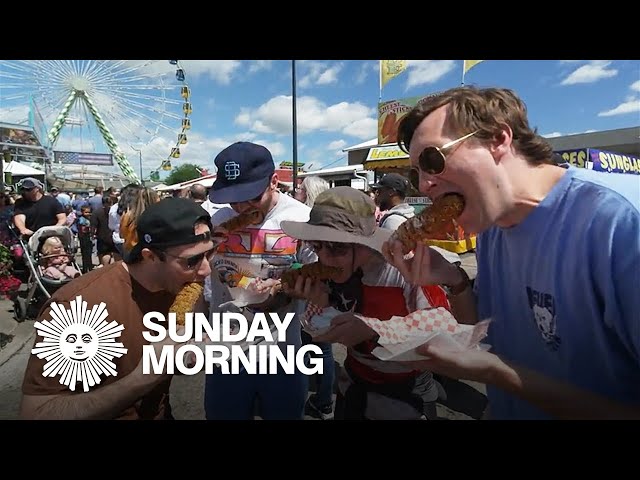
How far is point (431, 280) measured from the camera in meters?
1.64

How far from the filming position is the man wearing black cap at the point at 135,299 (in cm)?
137

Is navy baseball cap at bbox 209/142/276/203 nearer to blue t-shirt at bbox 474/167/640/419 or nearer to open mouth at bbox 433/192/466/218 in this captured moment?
open mouth at bbox 433/192/466/218

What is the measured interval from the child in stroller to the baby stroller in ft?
0.11

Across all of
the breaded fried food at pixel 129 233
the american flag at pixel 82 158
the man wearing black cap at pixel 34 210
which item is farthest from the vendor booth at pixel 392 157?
the american flag at pixel 82 158

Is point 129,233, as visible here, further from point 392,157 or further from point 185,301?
point 392,157

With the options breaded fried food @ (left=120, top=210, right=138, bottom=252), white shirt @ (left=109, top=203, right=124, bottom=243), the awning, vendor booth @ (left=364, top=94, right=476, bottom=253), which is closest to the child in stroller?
white shirt @ (left=109, top=203, right=124, bottom=243)

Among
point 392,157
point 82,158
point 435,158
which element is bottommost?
point 435,158

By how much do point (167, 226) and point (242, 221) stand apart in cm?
63

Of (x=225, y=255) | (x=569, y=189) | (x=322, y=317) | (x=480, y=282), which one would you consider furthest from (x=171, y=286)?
(x=569, y=189)

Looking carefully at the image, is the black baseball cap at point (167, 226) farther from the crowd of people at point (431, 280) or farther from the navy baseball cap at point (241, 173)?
the navy baseball cap at point (241, 173)

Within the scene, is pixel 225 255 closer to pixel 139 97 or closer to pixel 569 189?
pixel 569 189

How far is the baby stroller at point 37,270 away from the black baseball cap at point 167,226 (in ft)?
14.8

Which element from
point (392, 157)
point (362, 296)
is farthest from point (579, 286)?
point (392, 157)

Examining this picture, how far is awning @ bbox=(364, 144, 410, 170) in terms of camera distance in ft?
40.7
